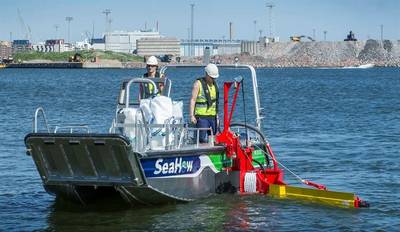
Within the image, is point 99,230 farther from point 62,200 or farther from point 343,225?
point 343,225

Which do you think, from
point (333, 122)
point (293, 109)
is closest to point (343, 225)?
point (333, 122)

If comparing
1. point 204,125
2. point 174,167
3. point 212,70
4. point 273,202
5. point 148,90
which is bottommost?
point 273,202

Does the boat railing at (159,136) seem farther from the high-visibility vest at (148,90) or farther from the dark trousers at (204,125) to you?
the high-visibility vest at (148,90)

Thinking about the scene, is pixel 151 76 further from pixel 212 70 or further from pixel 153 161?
pixel 153 161

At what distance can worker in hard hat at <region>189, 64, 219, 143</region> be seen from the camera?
16.6 meters

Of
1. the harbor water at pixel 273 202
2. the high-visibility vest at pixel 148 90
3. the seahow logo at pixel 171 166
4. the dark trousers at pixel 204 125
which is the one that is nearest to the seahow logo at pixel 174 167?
the seahow logo at pixel 171 166

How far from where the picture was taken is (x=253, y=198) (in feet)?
56.3

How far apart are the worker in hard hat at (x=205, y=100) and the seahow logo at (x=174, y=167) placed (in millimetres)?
1079

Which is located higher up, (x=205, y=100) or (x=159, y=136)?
(x=205, y=100)

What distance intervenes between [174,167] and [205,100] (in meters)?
1.74

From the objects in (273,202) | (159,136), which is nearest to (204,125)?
(159,136)

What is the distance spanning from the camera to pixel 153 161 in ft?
49.4

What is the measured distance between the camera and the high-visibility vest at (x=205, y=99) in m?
16.7

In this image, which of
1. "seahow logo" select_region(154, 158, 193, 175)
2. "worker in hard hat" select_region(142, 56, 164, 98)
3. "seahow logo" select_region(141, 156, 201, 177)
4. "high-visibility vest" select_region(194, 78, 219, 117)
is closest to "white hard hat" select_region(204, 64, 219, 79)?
"high-visibility vest" select_region(194, 78, 219, 117)
